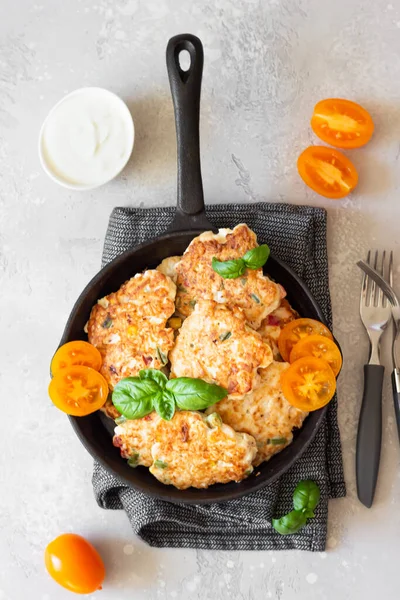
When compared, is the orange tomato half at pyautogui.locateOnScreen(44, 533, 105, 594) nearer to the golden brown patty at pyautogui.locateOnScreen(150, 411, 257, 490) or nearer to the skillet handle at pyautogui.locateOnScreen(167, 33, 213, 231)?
the golden brown patty at pyautogui.locateOnScreen(150, 411, 257, 490)

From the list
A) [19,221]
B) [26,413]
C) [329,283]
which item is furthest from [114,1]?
[26,413]

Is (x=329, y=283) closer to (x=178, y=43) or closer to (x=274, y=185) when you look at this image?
(x=274, y=185)

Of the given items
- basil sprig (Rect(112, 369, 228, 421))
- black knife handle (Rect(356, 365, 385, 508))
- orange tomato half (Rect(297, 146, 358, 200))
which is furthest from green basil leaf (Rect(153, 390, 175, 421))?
orange tomato half (Rect(297, 146, 358, 200))

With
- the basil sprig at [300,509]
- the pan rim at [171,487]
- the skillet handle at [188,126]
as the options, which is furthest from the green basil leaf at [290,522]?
the skillet handle at [188,126]

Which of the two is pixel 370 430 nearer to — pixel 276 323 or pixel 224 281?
pixel 276 323

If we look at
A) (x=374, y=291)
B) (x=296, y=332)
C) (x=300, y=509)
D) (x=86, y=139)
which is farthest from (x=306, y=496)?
(x=86, y=139)

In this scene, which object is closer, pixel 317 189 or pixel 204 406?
pixel 204 406
